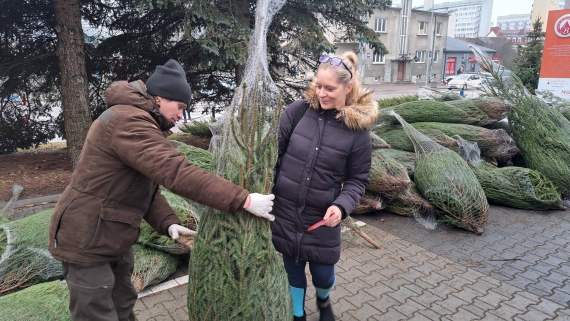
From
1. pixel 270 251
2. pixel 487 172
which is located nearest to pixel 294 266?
pixel 270 251

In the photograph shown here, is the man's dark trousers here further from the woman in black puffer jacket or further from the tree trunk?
the tree trunk

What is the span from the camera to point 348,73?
92.8 inches

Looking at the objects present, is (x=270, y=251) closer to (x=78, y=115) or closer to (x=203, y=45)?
(x=203, y=45)

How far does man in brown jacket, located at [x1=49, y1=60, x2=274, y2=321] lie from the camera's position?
1710 millimetres

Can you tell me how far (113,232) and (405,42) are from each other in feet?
141

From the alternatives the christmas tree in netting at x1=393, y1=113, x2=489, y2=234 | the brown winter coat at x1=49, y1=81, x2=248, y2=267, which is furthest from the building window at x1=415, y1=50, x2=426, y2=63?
the brown winter coat at x1=49, y1=81, x2=248, y2=267

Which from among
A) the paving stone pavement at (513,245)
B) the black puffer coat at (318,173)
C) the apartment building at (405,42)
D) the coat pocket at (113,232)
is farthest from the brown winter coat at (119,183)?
the apartment building at (405,42)

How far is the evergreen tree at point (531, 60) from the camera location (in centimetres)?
1360

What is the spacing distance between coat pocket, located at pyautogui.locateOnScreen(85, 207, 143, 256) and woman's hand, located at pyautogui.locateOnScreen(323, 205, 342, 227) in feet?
3.38

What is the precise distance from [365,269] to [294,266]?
60.8 inches

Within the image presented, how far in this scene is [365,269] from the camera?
12.8 feet

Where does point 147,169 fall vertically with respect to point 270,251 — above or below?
above

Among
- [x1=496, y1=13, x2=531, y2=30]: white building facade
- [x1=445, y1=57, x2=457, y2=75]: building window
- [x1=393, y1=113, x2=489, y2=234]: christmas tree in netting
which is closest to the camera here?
[x1=393, y1=113, x2=489, y2=234]: christmas tree in netting

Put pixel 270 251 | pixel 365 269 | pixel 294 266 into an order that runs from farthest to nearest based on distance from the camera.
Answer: pixel 365 269
pixel 294 266
pixel 270 251
